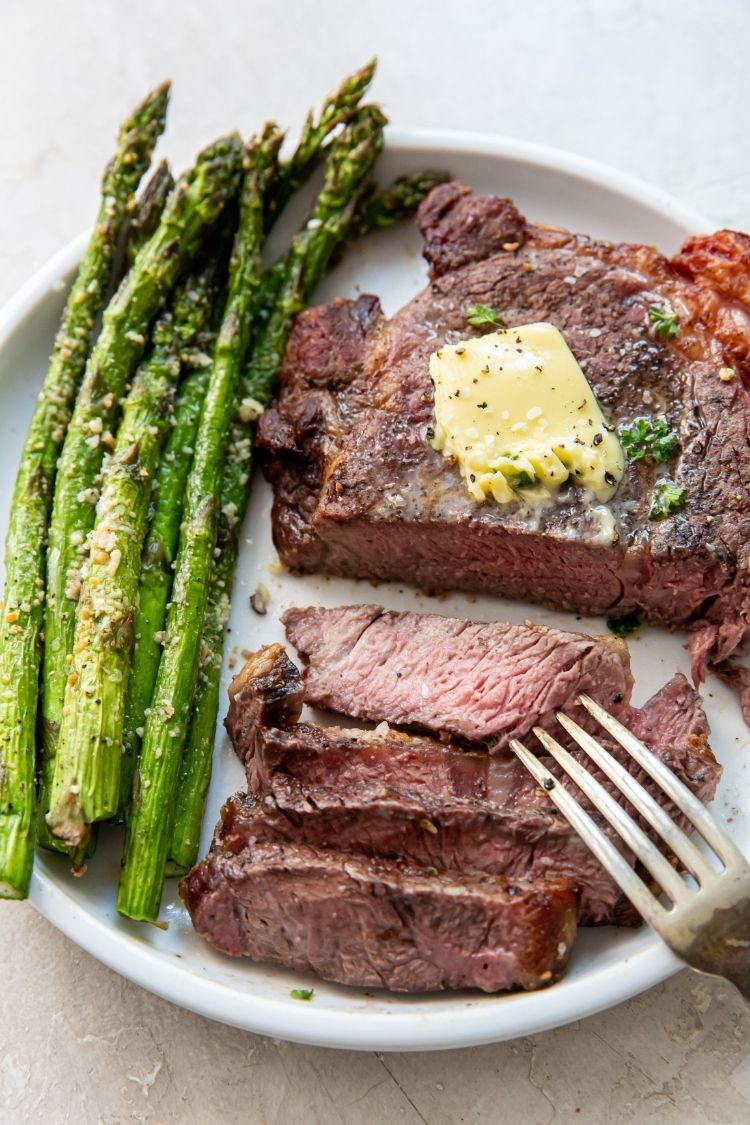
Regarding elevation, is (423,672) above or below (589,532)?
below

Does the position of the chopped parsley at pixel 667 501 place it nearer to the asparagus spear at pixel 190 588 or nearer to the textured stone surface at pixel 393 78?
the asparagus spear at pixel 190 588

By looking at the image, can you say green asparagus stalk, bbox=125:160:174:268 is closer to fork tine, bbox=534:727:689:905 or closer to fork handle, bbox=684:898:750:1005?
fork tine, bbox=534:727:689:905

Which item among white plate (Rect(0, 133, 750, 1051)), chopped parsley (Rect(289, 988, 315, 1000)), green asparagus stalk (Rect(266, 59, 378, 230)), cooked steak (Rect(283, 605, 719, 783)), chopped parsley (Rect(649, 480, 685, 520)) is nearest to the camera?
white plate (Rect(0, 133, 750, 1051))

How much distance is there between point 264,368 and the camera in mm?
5859

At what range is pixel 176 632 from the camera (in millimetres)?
5035

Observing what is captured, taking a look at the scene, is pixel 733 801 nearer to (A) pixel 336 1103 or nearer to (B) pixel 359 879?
(B) pixel 359 879

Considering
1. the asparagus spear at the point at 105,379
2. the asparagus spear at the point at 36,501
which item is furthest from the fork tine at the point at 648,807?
the asparagus spear at the point at 36,501

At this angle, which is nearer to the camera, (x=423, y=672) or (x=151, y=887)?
(x=151, y=887)

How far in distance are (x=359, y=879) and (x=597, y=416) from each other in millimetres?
2447

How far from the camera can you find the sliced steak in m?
4.81

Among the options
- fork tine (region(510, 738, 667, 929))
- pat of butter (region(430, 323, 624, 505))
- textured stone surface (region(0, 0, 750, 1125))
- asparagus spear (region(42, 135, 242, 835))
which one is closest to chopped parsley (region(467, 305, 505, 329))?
pat of butter (region(430, 323, 624, 505))

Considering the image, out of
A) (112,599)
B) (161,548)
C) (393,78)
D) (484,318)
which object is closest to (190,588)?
(161,548)

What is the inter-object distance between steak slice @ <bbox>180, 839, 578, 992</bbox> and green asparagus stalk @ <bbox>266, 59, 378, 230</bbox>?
376 cm

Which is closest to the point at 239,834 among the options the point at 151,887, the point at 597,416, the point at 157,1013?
the point at 151,887
